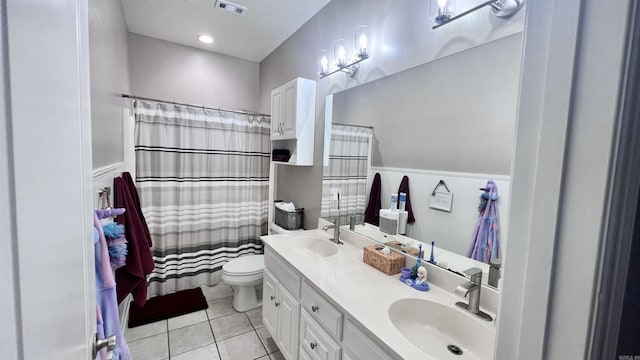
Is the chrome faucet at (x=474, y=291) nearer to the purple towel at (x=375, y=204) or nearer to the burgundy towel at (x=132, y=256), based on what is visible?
the purple towel at (x=375, y=204)

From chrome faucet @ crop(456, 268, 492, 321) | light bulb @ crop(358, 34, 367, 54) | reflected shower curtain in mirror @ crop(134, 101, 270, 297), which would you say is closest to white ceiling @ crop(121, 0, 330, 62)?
light bulb @ crop(358, 34, 367, 54)

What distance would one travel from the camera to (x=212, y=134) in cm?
271

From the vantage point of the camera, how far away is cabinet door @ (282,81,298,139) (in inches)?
89.4

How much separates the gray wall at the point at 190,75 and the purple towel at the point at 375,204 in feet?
7.85

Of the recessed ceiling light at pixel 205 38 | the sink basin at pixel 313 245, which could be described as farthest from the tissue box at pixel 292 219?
the recessed ceiling light at pixel 205 38

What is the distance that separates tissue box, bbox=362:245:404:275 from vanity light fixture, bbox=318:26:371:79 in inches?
48.3

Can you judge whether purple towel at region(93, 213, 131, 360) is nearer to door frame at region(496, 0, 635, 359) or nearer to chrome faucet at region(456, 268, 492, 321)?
door frame at region(496, 0, 635, 359)

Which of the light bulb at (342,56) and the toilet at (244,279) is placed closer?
the light bulb at (342,56)

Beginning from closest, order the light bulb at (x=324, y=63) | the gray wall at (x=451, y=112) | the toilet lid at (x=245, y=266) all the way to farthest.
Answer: the gray wall at (x=451, y=112) < the light bulb at (x=324, y=63) < the toilet lid at (x=245, y=266)

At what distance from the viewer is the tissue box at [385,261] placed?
57.1 inches

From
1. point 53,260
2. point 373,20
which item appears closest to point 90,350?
point 53,260

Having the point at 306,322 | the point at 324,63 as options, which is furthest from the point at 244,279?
the point at 324,63

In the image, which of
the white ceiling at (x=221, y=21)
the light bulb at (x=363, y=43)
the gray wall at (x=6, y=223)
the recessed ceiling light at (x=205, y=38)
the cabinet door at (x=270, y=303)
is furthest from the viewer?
the recessed ceiling light at (x=205, y=38)

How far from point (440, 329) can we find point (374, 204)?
82 cm
